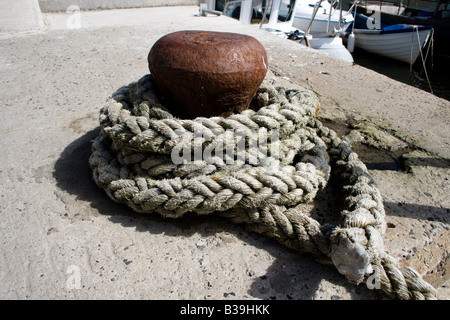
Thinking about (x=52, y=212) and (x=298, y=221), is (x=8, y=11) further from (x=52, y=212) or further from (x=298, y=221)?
(x=298, y=221)

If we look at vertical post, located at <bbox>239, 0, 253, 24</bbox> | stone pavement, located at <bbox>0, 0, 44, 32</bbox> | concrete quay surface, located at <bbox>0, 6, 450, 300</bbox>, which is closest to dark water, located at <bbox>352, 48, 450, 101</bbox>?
vertical post, located at <bbox>239, 0, 253, 24</bbox>

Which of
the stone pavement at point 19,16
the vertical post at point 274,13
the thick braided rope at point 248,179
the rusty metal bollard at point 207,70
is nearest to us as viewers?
the thick braided rope at point 248,179

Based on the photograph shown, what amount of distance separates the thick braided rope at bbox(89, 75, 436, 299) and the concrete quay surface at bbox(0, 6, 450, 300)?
10 cm

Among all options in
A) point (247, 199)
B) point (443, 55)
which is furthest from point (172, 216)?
point (443, 55)

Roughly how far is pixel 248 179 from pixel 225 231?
0.24 meters

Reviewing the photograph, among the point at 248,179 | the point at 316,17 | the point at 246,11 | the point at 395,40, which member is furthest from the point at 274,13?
the point at 248,179

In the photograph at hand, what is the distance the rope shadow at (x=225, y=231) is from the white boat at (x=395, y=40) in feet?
34.6

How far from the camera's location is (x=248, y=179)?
1389mm

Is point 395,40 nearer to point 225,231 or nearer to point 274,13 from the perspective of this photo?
point 274,13

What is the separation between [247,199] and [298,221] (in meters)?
0.21

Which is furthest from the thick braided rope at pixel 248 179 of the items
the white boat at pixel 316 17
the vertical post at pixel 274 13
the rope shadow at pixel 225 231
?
the white boat at pixel 316 17

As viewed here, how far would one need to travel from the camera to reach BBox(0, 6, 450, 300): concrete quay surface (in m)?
1.22

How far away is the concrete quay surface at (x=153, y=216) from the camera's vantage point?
1.22 meters

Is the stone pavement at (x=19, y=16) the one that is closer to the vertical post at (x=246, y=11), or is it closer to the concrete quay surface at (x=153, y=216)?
the concrete quay surface at (x=153, y=216)
